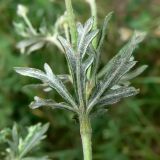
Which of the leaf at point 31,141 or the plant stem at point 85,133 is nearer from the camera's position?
the plant stem at point 85,133

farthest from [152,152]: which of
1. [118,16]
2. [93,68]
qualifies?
[93,68]

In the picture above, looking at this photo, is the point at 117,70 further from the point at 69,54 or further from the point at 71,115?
the point at 71,115

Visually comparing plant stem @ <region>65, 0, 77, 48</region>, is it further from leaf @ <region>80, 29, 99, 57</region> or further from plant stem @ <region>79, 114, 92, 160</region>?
plant stem @ <region>79, 114, 92, 160</region>

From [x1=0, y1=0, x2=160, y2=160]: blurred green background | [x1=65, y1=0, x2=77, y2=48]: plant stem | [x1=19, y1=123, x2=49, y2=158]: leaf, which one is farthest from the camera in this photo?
[x1=0, y1=0, x2=160, y2=160]: blurred green background

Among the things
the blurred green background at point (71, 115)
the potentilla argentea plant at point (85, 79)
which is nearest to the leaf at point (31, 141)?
the potentilla argentea plant at point (85, 79)

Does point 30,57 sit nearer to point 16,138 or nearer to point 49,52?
point 49,52

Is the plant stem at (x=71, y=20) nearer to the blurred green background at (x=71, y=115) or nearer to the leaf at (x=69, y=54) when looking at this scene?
the leaf at (x=69, y=54)

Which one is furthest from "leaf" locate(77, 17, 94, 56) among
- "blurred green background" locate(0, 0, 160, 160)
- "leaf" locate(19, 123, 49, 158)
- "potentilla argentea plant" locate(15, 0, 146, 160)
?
Answer: "blurred green background" locate(0, 0, 160, 160)
